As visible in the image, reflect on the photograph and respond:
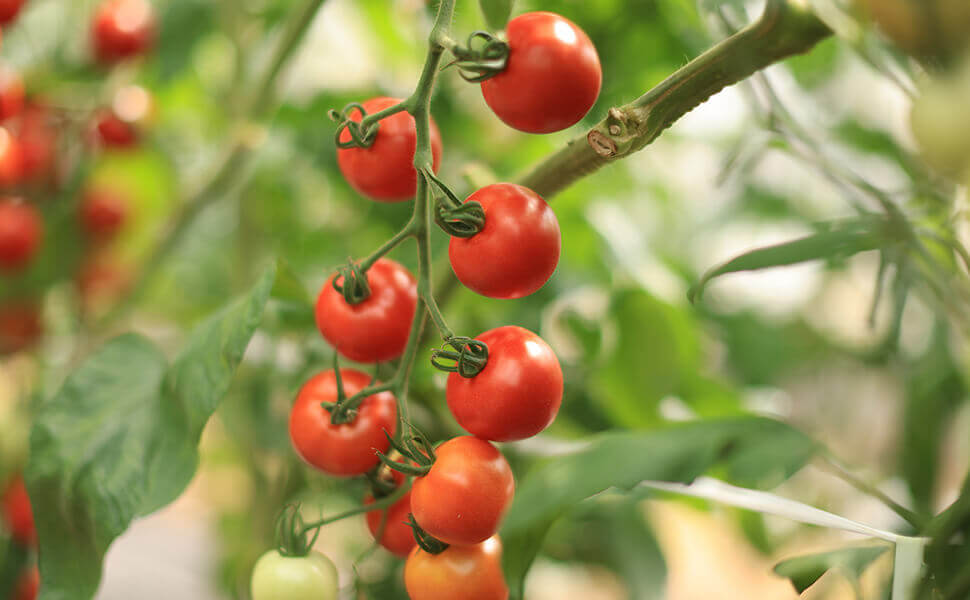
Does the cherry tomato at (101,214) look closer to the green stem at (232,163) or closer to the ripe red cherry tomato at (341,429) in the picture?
the green stem at (232,163)

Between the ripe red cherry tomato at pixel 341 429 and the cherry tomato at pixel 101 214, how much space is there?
395 mm

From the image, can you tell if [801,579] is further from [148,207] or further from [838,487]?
[148,207]

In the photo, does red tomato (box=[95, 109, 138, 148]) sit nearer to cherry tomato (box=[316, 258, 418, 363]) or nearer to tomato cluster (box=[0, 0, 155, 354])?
tomato cluster (box=[0, 0, 155, 354])

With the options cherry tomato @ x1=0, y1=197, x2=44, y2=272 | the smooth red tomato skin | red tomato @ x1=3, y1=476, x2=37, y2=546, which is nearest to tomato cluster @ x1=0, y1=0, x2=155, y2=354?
cherry tomato @ x1=0, y1=197, x2=44, y2=272

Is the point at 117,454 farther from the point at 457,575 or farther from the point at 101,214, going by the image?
the point at 101,214

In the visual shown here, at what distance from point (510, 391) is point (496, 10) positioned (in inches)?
4.2

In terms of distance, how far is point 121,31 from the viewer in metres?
0.49

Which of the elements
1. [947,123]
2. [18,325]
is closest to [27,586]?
[18,325]

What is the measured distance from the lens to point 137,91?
0.56m

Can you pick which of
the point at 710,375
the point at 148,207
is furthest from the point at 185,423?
the point at 148,207

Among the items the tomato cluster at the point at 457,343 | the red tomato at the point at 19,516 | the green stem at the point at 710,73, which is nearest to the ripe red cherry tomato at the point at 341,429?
the tomato cluster at the point at 457,343

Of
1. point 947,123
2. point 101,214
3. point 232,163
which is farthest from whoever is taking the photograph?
point 101,214

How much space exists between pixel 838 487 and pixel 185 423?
535mm

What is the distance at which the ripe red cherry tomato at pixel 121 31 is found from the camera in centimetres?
49
